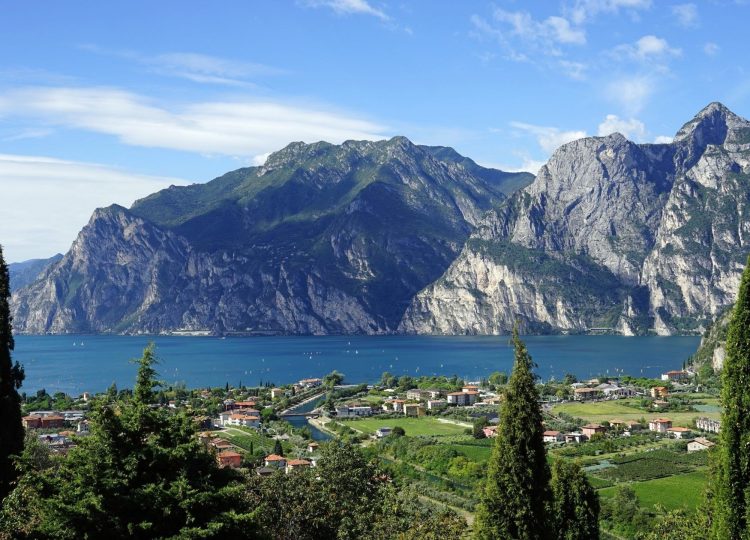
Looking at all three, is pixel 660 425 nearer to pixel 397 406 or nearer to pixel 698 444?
pixel 698 444

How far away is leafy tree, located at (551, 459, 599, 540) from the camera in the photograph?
21.7 metres

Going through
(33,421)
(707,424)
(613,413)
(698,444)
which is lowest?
(613,413)

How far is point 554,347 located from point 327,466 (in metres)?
170

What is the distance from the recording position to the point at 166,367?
13850cm

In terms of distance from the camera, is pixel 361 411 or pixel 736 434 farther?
pixel 361 411

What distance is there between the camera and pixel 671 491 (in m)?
43.2

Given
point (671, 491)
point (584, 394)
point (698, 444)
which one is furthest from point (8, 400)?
point (584, 394)

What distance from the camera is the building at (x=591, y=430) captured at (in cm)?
6334

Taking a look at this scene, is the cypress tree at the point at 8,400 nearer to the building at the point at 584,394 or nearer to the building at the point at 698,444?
the building at the point at 698,444

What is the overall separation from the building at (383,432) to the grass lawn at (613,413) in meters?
19.8

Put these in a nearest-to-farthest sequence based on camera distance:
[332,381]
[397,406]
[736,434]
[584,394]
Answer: [736,434], [397,406], [584,394], [332,381]

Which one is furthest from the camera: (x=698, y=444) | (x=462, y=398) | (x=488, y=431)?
(x=462, y=398)

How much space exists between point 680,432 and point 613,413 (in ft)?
47.5

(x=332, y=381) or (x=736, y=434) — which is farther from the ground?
(x=736, y=434)
